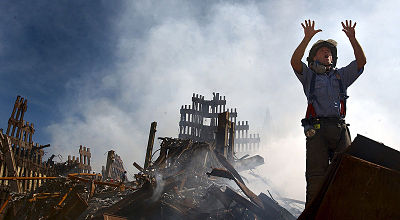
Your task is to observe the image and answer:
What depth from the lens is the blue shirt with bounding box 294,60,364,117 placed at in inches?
120

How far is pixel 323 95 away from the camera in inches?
123

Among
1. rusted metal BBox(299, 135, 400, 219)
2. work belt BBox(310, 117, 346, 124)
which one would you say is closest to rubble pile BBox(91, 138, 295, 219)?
work belt BBox(310, 117, 346, 124)

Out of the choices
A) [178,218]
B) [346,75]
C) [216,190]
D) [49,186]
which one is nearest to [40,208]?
[49,186]

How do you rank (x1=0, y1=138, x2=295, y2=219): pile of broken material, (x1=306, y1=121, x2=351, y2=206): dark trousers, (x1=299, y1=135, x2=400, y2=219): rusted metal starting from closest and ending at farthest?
(x1=299, y1=135, x2=400, y2=219): rusted metal, (x1=306, y1=121, x2=351, y2=206): dark trousers, (x1=0, y1=138, x2=295, y2=219): pile of broken material

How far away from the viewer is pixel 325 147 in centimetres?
287

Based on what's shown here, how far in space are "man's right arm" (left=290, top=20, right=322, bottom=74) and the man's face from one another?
0.26 metres

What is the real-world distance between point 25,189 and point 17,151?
→ 1521 millimetres

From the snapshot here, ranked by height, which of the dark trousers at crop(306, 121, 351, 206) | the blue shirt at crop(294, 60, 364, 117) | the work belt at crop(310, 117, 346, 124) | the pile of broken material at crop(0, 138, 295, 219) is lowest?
the pile of broken material at crop(0, 138, 295, 219)

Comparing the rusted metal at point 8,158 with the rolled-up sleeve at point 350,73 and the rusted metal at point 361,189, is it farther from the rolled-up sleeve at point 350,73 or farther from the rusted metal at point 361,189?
the rusted metal at point 361,189

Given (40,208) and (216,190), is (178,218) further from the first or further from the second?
(40,208)

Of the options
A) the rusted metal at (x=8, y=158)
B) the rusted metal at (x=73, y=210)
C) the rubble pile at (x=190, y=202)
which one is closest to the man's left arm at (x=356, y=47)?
the rubble pile at (x=190, y=202)

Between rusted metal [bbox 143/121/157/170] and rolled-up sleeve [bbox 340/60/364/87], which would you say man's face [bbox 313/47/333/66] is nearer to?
rolled-up sleeve [bbox 340/60/364/87]

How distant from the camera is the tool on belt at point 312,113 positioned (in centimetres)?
296

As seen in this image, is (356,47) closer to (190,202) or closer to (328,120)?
(328,120)
